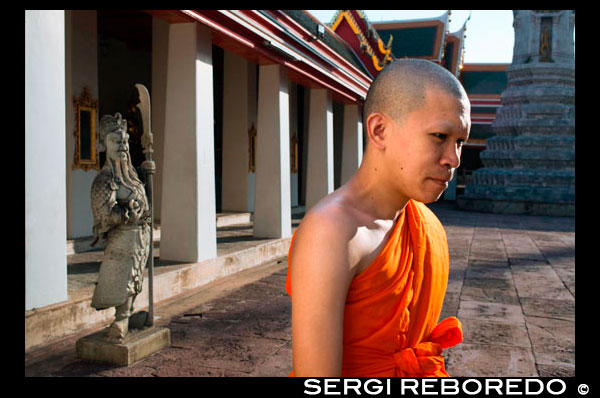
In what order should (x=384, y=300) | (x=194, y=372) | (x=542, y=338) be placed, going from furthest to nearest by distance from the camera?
(x=542, y=338) → (x=194, y=372) → (x=384, y=300)

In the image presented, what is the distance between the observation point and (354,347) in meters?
1.40

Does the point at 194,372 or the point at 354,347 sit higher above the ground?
the point at 354,347

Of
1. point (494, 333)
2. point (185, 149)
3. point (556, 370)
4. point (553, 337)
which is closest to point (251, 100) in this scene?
point (185, 149)

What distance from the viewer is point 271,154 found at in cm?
918

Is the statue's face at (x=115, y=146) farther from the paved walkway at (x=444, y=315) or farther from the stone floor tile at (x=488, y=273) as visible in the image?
the stone floor tile at (x=488, y=273)

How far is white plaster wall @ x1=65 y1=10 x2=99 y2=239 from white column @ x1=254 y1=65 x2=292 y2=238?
2811 mm

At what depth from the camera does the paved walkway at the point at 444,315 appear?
13.2ft

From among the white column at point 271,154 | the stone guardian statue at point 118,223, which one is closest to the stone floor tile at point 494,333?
the stone guardian statue at point 118,223

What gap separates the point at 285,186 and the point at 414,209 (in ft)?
25.5

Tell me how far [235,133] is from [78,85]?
4636mm

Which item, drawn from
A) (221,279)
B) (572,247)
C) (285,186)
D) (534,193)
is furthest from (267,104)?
(534,193)

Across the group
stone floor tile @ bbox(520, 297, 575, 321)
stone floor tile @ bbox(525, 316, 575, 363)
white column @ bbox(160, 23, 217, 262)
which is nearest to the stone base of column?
stone floor tile @ bbox(520, 297, 575, 321)

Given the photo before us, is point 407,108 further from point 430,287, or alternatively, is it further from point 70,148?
point 70,148

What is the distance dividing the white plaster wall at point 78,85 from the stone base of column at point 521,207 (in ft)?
50.3
